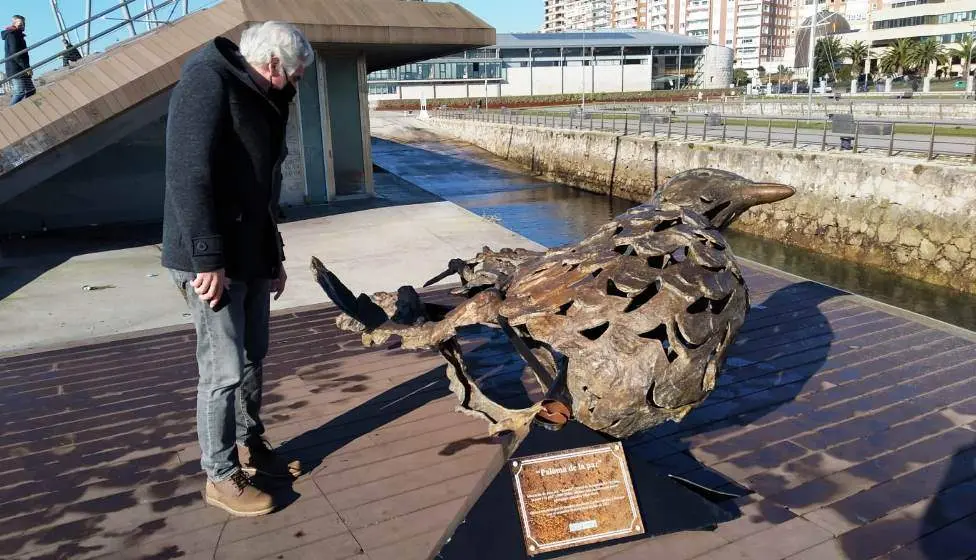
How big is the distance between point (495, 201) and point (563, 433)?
22.2 meters

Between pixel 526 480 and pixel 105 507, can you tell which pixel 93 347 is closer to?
pixel 105 507

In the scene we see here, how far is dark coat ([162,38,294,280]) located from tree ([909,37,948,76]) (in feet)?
245

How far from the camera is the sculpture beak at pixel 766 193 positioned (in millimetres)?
4152

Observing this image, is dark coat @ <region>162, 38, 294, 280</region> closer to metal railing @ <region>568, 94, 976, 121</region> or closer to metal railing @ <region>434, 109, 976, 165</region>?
metal railing @ <region>434, 109, 976, 165</region>

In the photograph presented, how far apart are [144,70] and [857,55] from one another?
265 feet

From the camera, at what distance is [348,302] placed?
411cm

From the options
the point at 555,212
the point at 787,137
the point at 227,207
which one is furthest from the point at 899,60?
the point at 227,207

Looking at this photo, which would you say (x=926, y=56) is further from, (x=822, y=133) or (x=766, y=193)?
(x=766, y=193)

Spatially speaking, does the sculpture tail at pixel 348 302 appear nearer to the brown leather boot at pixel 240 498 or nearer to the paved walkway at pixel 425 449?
the paved walkway at pixel 425 449

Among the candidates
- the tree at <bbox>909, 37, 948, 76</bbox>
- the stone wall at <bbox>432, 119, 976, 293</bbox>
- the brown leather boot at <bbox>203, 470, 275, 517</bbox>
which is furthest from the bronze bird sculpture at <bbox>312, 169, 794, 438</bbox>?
the tree at <bbox>909, 37, 948, 76</bbox>

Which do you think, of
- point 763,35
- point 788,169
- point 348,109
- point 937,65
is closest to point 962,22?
point 937,65

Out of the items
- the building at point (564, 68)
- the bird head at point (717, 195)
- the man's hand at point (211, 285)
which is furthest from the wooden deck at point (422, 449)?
the building at point (564, 68)

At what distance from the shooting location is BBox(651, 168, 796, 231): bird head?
A: 4285mm

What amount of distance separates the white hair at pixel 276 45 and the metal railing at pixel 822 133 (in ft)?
47.5
